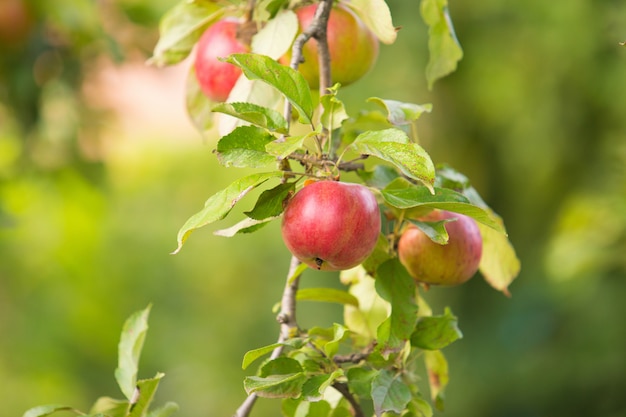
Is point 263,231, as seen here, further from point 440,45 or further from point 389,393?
point 389,393

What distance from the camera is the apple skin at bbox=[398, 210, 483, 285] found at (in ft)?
2.66

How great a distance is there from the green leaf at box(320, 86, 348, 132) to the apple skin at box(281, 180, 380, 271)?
0.19 feet

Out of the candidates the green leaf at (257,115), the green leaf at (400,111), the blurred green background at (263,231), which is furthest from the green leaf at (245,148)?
the blurred green background at (263,231)

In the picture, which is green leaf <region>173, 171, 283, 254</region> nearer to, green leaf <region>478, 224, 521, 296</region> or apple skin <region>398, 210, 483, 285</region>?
apple skin <region>398, 210, 483, 285</region>

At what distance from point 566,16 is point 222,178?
1329 millimetres

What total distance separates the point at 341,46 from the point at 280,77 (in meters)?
0.18

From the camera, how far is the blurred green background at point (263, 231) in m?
1.98

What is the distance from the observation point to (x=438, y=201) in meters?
0.68

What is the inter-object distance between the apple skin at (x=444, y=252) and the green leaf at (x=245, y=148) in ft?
0.62

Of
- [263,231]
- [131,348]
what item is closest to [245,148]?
[131,348]

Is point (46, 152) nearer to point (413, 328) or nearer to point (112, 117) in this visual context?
point (112, 117)

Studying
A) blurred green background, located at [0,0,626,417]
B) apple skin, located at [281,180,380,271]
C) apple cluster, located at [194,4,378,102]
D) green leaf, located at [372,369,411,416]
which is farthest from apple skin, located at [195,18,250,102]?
blurred green background, located at [0,0,626,417]

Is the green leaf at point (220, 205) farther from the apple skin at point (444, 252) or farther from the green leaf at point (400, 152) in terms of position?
the apple skin at point (444, 252)

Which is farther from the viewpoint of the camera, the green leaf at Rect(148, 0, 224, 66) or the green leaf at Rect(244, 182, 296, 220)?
the green leaf at Rect(148, 0, 224, 66)
